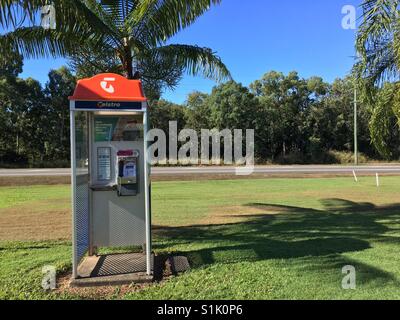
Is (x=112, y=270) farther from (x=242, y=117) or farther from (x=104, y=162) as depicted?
(x=242, y=117)

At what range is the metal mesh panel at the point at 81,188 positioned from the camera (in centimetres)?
617

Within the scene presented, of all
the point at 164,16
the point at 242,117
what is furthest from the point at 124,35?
the point at 242,117

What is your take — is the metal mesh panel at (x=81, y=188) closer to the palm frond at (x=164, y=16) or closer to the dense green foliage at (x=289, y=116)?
the palm frond at (x=164, y=16)

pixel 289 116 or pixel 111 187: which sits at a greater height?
pixel 289 116

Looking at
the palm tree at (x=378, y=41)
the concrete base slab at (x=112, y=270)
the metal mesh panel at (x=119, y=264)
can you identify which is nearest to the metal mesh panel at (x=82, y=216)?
the concrete base slab at (x=112, y=270)

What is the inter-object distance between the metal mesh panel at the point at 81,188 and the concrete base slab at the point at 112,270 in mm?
213

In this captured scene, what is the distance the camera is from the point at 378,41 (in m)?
8.96

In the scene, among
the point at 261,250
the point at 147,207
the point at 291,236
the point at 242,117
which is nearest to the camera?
the point at 147,207

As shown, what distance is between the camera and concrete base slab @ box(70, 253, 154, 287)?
18.8 ft

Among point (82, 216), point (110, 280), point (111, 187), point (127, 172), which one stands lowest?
point (110, 280)

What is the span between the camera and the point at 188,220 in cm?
1089

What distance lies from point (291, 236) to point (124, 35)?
5.02 metres

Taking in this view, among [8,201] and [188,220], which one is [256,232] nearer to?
[188,220]
